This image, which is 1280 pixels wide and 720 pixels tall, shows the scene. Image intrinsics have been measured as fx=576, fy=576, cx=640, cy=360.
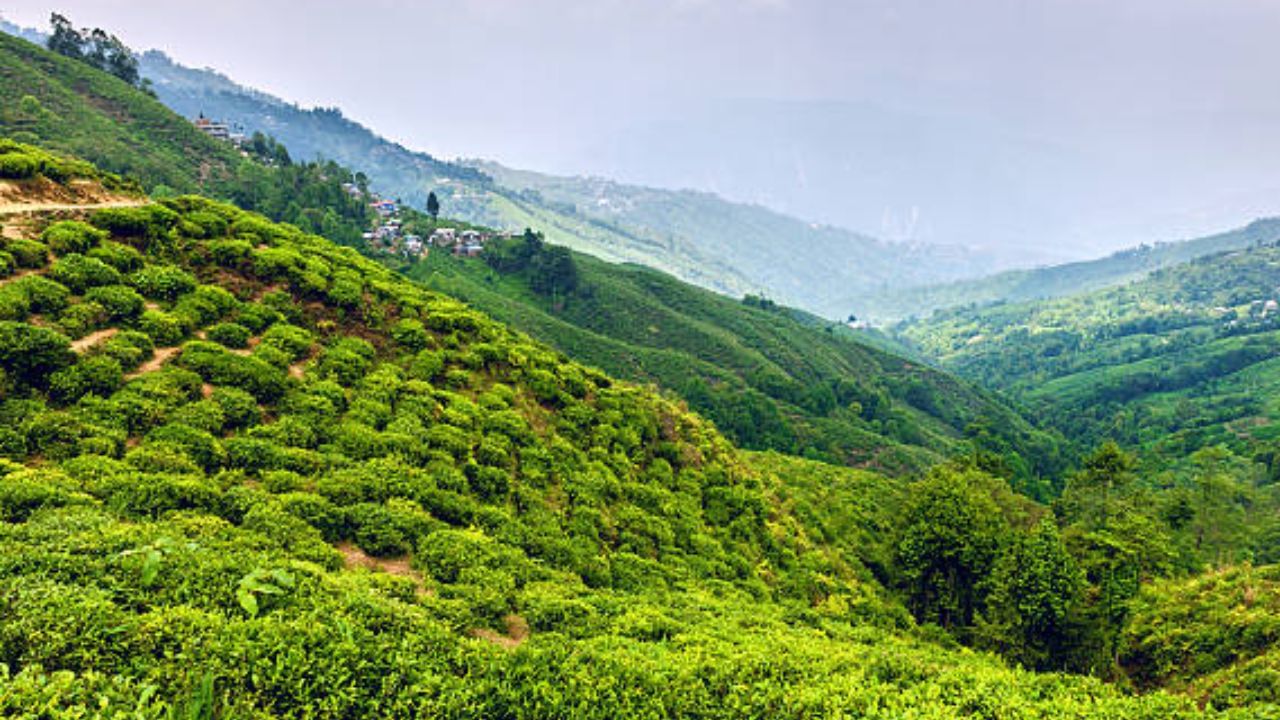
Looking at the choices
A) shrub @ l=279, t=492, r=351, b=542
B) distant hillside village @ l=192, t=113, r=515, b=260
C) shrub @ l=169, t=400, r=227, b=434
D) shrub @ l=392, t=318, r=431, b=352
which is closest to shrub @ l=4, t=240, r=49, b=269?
shrub @ l=169, t=400, r=227, b=434

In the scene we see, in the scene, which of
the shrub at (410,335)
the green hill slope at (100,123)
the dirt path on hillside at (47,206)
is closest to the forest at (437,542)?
the shrub at (410,335)

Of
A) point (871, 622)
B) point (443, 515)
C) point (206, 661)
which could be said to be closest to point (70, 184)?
point (443, 515)

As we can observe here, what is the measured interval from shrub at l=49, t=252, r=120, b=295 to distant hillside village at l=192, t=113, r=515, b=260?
348 feet

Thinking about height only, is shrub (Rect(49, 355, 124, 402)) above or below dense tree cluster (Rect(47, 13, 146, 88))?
below

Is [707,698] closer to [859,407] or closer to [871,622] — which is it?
[871,622]

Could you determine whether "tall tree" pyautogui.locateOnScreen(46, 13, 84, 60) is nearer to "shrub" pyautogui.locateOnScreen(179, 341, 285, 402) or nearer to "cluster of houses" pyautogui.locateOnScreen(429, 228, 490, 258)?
"cluster of houses" pyautogui.locateOnScreen(429, 228, 490, 258)

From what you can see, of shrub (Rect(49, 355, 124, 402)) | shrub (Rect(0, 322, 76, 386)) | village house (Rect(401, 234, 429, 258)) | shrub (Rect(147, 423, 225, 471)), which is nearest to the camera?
shrub (Rect(147, 423, 225, 471))

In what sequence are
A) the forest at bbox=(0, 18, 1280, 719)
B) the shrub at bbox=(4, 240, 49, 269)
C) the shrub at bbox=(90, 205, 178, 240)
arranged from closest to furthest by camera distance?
the forest at bbox=(0, 18, 1280, 719) < the shrub at bbox=(4, 240, 49, 269) < the shrub at bbox=(90, 205, 178, 240)

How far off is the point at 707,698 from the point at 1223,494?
60880mm

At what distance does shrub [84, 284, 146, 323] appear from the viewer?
726 inches

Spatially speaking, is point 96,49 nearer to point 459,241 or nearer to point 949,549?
point 459,241

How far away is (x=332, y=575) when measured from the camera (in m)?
11.6

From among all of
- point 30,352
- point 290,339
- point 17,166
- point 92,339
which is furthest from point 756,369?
point 30,352

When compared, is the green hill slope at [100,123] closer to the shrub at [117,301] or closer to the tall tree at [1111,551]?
the shrub at [117,301]
